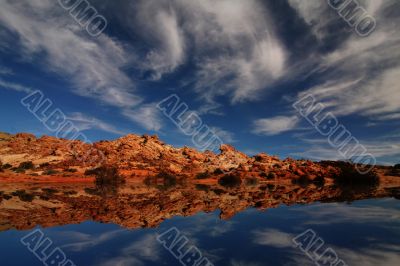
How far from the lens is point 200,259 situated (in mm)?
7855

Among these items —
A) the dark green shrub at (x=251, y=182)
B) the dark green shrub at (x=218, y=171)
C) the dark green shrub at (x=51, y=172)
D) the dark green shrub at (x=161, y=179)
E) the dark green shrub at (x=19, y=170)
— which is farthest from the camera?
the dark green shrub at (x=218, y=171)

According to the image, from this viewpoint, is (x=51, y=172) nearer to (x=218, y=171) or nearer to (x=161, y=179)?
(x=161, y=179)

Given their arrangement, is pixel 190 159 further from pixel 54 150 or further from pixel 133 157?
pixel 54 150

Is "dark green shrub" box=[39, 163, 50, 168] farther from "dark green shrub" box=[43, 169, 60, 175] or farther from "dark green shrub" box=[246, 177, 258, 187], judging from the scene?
"dark green shrub" box=[246, 177, 258, 187]

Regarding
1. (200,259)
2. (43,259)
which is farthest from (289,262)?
(43,259)

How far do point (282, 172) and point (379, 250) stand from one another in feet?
219

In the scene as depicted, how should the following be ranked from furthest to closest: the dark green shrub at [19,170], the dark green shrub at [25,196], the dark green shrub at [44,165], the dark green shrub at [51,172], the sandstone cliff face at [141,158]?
1. the sandstone cliff face at [141,158]
2. the dark green shrub at [44,165]
3. the dark green shrub at [51,172]
4. the dark green shrub at [19,170]
5. the dark green shrub at [25,196]

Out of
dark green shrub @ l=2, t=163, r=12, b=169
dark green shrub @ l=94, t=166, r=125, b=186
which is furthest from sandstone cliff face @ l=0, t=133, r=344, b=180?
dark green shrub @ l=94, t=166, r=125, b=186

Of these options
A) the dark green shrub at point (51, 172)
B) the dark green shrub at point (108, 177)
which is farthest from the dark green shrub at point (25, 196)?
the dark green shrub at point (51, 172)

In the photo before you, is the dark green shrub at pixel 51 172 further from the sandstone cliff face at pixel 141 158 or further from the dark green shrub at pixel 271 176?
the dark green shrub at pixel 271 176

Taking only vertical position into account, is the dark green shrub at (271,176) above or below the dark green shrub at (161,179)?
above

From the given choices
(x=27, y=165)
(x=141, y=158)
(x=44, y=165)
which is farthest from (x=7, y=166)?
(x=141, y=158)

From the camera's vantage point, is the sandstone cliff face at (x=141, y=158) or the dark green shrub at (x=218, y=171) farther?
the dark green shrub at (x=218, y=171)

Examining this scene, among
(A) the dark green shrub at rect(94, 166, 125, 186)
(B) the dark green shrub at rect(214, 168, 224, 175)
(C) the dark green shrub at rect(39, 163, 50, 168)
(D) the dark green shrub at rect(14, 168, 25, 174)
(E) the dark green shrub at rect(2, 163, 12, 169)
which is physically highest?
(B) the dark green shrub at rect(214, 168, 224, 175)
